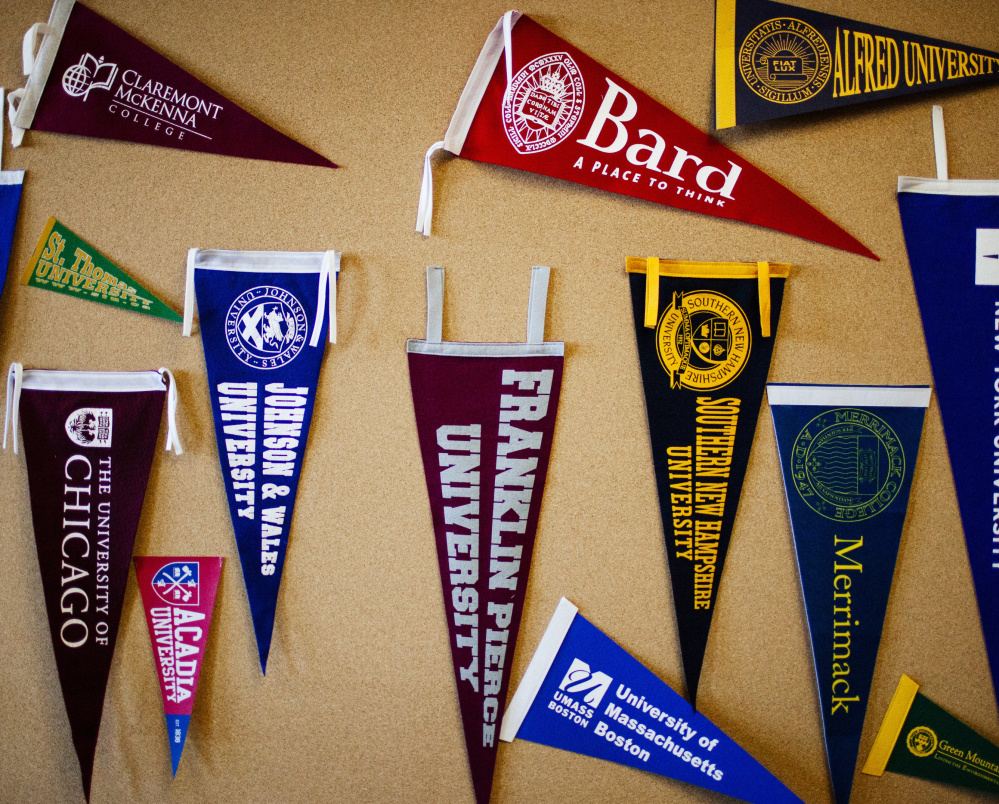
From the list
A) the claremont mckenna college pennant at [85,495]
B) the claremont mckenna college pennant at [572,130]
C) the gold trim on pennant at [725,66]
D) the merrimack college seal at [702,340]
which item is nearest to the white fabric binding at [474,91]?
the claremont mckenna college pennant at [572,130]

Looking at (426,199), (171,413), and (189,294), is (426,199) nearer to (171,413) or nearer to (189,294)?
(189,294)

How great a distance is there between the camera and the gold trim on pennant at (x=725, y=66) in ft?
4.14

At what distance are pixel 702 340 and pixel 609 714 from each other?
81cm

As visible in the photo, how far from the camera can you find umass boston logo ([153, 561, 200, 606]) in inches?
52.2

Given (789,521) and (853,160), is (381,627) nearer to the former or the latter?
(789,521)

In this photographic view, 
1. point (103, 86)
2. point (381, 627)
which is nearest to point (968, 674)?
point (381, 627)

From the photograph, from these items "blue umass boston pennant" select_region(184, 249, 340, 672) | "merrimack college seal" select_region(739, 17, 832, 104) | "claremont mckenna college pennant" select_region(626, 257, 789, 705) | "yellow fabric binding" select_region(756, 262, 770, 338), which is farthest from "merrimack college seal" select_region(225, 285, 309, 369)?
"merrimack college seal" select_region(739, 17, 832, 104)

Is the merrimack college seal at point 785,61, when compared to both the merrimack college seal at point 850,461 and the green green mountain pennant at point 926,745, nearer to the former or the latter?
the merrimack college seal at point 850,461

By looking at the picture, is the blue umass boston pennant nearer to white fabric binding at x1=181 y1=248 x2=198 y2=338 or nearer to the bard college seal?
white fabric binding at x1=181 y1=248 x2=198 y2=338

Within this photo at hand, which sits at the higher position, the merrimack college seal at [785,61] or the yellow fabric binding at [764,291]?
the merrimack college seal at [785,61]

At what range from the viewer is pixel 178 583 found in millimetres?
1328

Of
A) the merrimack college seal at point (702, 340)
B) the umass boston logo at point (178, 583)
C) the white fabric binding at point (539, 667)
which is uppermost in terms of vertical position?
the merrimack college seal at point (702, 340)

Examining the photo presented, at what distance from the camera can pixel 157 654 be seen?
1327 millimetres

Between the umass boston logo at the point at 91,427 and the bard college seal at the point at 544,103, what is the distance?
3.39 feet
